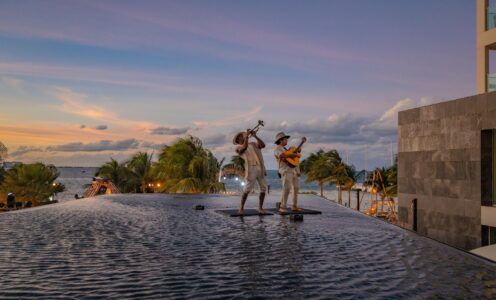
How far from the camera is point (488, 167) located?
56.3ft

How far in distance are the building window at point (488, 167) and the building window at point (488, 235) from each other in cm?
90

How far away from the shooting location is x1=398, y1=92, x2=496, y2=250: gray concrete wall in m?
17.5

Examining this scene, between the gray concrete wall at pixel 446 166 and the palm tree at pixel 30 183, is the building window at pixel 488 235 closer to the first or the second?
the gray concrete wall at pixel 446 166

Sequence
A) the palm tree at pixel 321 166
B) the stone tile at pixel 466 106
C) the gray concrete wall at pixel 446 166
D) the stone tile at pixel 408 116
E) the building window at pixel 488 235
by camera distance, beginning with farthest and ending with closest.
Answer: the palm tree at pixel 321 166
the stone tile at pixel 408 116
the stone tile at pixel 466 106
the gray concrete wall at pixel 446 166
the building window at pixel 488 235

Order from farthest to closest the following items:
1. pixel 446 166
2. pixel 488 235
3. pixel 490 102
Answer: pixel 446 166 < pixel 488 235 < pixel 490 102

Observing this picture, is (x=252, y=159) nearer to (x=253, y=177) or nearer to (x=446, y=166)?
(x=253, y=177)

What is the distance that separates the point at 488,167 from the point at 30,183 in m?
51.7

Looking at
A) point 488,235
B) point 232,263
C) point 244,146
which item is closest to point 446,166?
point 488,235

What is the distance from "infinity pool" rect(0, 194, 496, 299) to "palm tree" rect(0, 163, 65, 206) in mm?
47243

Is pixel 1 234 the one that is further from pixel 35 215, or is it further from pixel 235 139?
pixel 235 139

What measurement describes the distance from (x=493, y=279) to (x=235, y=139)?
7.92m

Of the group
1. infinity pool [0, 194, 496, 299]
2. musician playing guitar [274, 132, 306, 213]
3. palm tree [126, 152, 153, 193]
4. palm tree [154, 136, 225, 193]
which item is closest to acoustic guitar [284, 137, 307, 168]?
musician playing guitar [274, 132, 306, 213]

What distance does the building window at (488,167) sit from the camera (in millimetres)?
17156

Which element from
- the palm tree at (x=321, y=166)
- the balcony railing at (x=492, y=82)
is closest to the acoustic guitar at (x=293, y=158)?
the balcony railing at (x=492, y=82)
